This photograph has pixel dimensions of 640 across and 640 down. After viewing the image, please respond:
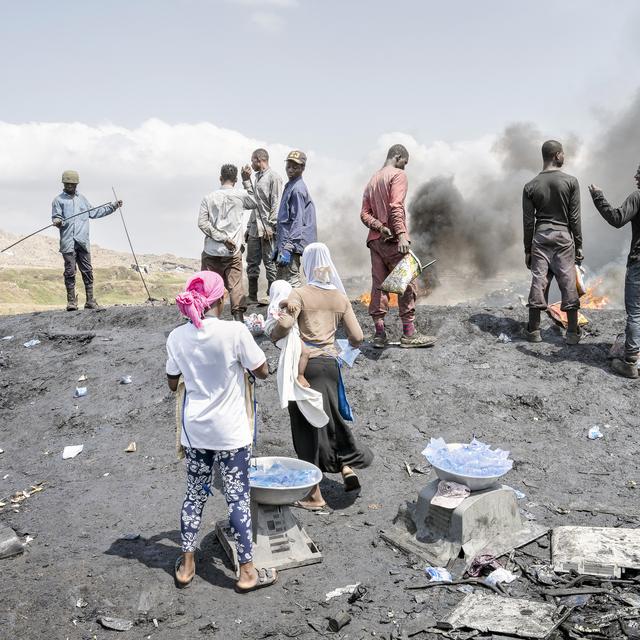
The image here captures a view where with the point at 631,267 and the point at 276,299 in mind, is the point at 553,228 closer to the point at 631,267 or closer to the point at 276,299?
the point at 631,267

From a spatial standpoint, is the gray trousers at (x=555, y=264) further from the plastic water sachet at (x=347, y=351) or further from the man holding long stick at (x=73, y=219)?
the man holding long stick at (x=73, y=219)

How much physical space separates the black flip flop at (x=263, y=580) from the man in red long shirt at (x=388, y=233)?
179 inches

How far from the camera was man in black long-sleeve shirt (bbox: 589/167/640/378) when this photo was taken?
287 inches

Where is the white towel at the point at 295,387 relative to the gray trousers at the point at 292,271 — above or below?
below

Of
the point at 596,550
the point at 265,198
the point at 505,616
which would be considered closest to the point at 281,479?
the point at 505,616

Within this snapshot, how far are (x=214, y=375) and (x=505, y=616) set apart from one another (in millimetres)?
2346

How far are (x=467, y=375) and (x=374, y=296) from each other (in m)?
1.59

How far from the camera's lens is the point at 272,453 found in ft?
23.3

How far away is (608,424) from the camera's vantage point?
726 centimetres

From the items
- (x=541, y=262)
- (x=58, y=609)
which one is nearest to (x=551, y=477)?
(x=541, y=262)

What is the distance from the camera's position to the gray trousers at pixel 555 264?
8.23 metres

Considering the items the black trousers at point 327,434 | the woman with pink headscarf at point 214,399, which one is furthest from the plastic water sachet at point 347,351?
the woman with pink headscarf at point 214,399

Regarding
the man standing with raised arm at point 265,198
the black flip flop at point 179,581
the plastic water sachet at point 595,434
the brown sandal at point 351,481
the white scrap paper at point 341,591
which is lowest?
the white scrap paper at point 341,591

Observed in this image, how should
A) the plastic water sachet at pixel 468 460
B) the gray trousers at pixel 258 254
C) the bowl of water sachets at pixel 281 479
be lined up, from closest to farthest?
the bowl of water sachets at pixel 281 479 → the plastic water sachet at pixel 468 460 → the gray trousers at pixel 258 254
